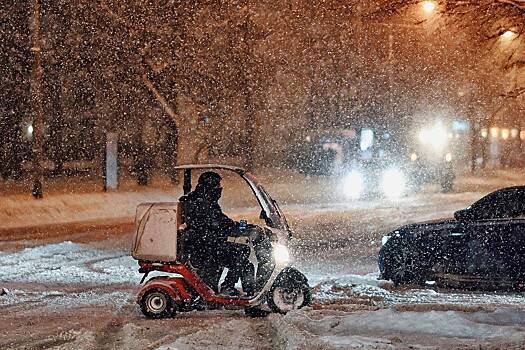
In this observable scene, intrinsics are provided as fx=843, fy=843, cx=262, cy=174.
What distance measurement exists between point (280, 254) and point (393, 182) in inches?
1143

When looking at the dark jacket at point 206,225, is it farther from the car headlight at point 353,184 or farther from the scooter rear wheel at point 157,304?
the car headlight at point 353,184

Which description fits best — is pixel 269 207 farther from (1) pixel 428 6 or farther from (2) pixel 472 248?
(1) pixel 428 6

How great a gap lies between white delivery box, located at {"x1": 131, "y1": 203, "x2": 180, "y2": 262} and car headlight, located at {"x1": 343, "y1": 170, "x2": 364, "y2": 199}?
23.1 metres

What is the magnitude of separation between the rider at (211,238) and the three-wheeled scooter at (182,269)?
11 centimetres

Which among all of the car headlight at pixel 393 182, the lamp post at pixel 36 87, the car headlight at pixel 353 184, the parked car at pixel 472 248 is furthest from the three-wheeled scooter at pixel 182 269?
the car headlight at pixel 393 182

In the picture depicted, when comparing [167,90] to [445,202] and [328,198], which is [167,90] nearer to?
[328,198]

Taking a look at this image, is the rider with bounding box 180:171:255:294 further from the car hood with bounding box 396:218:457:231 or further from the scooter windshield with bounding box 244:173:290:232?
the car hood with bounding box 396:218:457:231

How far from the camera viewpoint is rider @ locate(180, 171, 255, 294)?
9070 mm

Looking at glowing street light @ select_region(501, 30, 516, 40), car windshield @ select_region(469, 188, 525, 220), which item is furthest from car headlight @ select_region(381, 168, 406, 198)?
car windshield @ select_region(469, 188, 525, 220)

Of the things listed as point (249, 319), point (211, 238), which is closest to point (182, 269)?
point (211, 238)

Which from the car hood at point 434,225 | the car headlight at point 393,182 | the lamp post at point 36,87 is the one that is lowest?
the car hood at point 434,225

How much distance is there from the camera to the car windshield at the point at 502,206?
11.1 meters

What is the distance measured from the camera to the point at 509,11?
1589 cm

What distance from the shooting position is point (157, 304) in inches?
360
